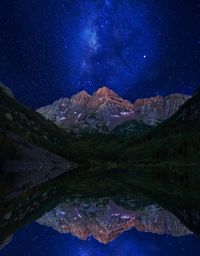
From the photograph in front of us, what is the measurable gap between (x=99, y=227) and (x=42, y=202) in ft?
Result: 52.5

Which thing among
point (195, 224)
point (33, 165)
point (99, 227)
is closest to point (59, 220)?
point (99, 227)

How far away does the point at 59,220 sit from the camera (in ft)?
122

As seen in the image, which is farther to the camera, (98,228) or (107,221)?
(107,221)

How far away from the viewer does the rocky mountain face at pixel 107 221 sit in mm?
31688

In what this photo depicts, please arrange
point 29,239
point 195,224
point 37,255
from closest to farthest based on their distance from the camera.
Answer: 1. point 37,255
2. point 29,239
3. point 195,224

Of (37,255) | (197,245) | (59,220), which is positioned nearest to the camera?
(37,255)

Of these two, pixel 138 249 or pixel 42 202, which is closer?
pixel 138 249

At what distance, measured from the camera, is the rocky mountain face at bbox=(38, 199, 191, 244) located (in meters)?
31.7

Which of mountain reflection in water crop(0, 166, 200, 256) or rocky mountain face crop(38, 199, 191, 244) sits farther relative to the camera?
rocky mountain face crop(38, 199, 191, 244)

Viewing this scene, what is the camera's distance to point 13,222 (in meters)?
35.3

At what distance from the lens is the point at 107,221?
37438 mm

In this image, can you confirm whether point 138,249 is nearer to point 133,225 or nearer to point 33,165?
point 133,225

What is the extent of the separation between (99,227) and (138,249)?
948cm

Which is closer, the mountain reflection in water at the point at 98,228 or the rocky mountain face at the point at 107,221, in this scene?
the mountain reflection in water at the point at 98,228
